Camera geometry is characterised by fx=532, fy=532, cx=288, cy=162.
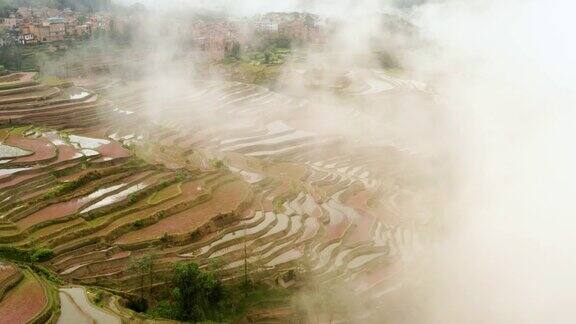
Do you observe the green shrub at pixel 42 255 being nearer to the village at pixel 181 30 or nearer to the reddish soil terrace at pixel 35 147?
the reddish soil terrace at pixel 35 147

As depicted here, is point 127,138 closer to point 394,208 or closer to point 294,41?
point 394,208

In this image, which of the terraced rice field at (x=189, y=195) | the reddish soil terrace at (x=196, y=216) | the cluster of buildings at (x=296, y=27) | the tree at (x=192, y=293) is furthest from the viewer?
the cluster of buildings at (x=296, y=27)

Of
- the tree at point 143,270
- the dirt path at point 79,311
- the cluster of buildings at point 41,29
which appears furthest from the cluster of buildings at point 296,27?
the dirt path at point 79,311

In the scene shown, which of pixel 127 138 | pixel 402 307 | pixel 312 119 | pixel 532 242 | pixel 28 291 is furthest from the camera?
pixel 312 119

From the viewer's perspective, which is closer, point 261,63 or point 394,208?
point 394,208

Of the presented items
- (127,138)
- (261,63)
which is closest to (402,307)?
(127,138)

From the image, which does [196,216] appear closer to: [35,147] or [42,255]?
[42,255]

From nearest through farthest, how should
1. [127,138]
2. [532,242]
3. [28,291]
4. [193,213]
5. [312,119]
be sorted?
[28,291], [193,213], [532,242], [127,138], [312,119]

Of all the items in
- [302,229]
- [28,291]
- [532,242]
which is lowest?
[532,242]

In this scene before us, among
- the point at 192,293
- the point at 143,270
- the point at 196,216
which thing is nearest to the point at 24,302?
the point at 143,270
